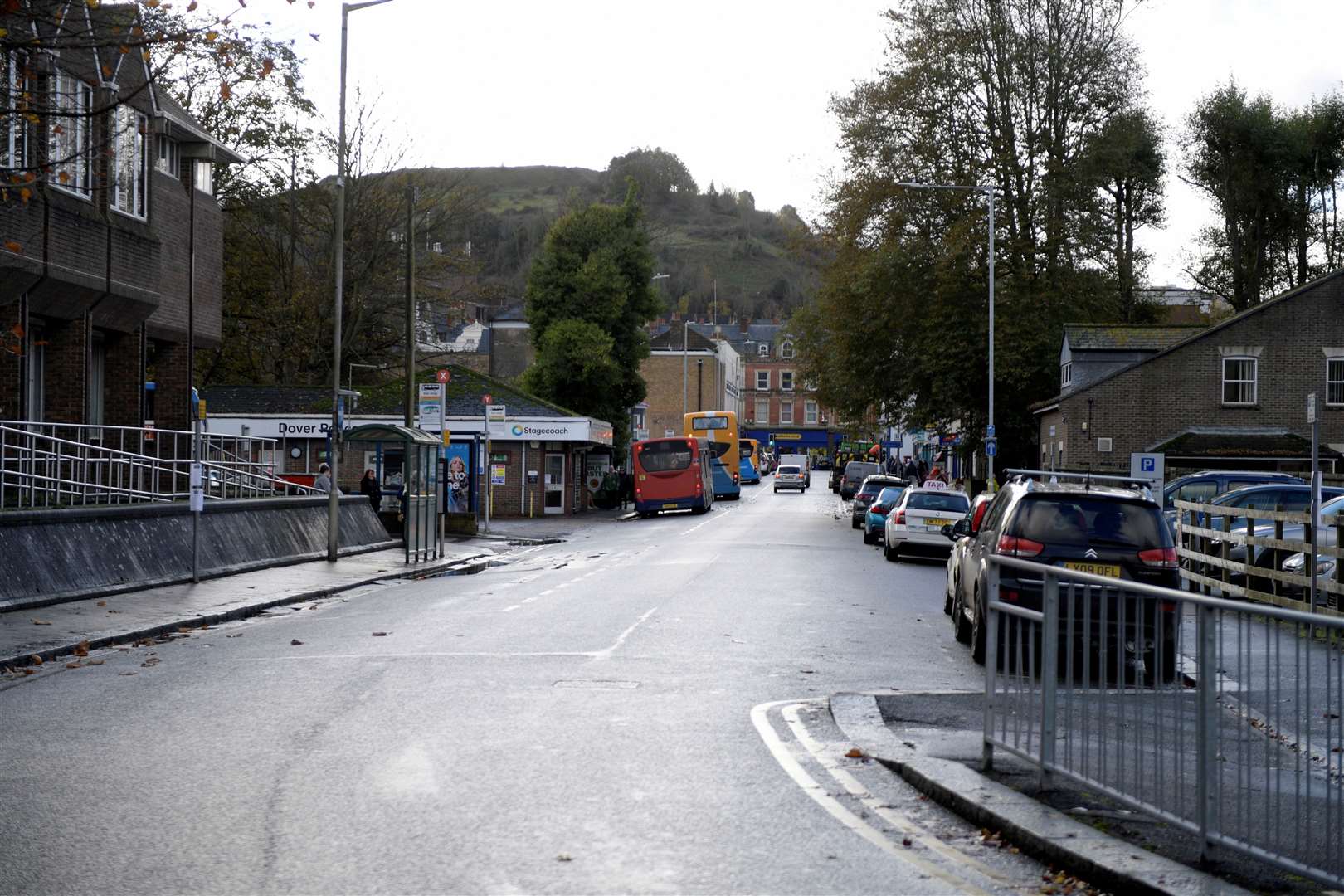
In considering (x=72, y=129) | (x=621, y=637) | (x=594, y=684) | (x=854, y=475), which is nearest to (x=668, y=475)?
(x=854, y=475)

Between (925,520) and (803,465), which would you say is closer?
(925,520)

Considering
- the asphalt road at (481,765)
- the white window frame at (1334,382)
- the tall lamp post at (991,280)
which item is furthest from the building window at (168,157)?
the white window frame at (1334,382)

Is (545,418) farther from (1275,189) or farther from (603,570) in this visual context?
(1275,189)

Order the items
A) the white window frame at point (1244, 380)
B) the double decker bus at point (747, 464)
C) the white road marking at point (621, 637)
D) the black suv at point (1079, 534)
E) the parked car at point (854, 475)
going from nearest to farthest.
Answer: the black suv at point (1079, 534) → the white road marking at point (621, 637) → the white window frame at point (1244, 380) → the parked car at point (854, 475) → the double decker bus at point (747, 464)

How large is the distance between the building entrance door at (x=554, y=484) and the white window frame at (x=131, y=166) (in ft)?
91.1

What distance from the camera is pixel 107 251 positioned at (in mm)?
25797

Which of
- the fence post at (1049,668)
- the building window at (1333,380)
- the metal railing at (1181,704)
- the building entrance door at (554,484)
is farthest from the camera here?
the building entrance door at (554,484)

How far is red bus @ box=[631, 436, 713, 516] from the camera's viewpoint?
5728cm

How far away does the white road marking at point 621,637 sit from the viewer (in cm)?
1348

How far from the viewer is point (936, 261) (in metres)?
49.9

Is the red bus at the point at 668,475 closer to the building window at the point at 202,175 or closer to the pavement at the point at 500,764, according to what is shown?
the building window at the point at 202,175

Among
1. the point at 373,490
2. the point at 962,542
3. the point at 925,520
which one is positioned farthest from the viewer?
the point at 373,490

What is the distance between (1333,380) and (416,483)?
3103 cm

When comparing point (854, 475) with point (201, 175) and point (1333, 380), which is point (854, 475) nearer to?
point (1333, 380)
